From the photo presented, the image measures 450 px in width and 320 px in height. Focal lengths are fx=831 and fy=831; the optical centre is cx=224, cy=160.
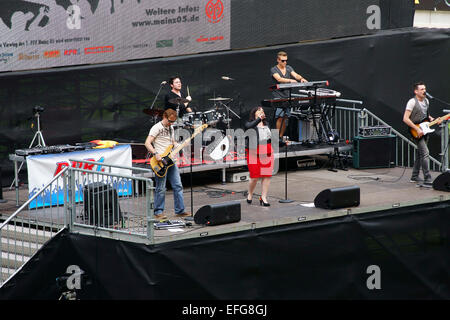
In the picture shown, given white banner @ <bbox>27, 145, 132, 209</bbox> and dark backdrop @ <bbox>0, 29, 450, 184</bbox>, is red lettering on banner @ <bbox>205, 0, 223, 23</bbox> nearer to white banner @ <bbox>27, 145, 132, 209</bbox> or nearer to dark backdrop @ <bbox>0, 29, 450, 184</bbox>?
dark backdrop @ <bbox>0, 29, 450, 184</bbox>

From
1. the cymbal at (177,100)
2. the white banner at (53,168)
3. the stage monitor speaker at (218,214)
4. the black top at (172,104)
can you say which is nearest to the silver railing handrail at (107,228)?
the white banner at (53,168)

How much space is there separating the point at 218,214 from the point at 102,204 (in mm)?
1711

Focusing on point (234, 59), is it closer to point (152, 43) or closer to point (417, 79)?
point (152, 43)

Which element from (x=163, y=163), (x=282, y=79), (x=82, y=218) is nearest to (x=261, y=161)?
(x=163, y=163)

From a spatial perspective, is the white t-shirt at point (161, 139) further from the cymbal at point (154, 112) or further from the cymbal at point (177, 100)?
the cymbal at point (177, 100)

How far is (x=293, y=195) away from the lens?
1480 cm

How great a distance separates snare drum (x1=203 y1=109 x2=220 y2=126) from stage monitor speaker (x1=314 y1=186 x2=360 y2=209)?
3.18 m

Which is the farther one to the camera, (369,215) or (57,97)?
(57,97)

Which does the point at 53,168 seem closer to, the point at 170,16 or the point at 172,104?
the point at 172,104

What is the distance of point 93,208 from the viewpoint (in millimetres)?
11984

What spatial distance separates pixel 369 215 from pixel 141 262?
4.00 meters

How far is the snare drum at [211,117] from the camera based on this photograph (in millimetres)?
15844
